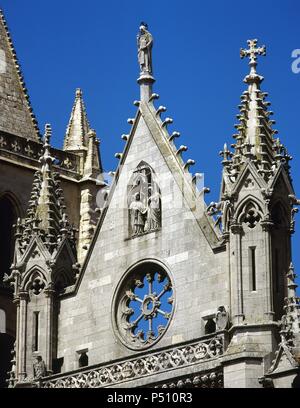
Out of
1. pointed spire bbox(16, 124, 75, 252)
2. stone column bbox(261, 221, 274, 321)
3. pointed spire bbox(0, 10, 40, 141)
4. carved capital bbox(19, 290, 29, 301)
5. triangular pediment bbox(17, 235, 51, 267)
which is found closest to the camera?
stone column bbox(261, 221, 274, 321)

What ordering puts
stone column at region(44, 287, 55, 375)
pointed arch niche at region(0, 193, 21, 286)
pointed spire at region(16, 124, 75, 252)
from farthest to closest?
pointed arch niche at region(0, 193, 21, 286) < pointed spire at region(16, 124, 75, 252) < stone column at region(44, 287, 55, 375)

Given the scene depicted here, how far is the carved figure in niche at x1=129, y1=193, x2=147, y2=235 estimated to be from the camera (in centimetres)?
5291

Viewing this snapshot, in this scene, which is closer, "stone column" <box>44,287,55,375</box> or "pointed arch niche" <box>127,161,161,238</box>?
"pointed arch niche" <box>127,161,161,238</box>

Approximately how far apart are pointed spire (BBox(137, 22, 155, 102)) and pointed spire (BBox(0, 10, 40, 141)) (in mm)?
8869

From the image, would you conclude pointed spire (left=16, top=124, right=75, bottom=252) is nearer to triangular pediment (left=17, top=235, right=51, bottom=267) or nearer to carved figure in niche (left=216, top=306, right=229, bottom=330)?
triangular pediment (left=17, top=235, right=51, bottom=267)

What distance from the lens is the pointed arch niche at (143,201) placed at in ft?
173

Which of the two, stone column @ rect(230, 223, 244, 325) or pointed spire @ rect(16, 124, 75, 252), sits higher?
pointed spire @ rect(16, 124, 75, 252)

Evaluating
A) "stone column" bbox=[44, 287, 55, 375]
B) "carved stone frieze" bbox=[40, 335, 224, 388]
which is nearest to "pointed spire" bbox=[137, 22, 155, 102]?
"stone column" bbox=[44, 287, 55, 375]

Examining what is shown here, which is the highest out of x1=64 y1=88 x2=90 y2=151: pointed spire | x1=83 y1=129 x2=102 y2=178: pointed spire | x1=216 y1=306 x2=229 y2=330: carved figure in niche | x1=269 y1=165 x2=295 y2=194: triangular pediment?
x1=64 y1=88 x2=90 y2=151: pointed spire

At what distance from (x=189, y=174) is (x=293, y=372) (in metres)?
6.59

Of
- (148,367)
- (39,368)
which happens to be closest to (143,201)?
(148,367)

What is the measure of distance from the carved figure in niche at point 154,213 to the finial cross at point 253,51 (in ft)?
12.4
